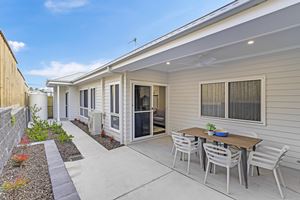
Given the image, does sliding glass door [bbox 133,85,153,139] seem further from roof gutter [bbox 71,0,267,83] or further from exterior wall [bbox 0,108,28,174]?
exterior wall [bbox 0,108,28,174]

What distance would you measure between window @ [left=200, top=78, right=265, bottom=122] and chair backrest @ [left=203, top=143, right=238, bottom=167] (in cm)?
211

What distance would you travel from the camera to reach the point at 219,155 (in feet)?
8.91

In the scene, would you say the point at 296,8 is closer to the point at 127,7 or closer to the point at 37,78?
the point at 127,7

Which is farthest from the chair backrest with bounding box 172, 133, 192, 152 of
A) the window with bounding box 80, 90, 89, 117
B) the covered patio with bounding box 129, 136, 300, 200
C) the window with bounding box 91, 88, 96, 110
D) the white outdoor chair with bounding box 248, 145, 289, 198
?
the window with bounding box 80, 90, 89, 117

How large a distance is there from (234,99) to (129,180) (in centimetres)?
385

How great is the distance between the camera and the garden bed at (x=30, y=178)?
7.11ft

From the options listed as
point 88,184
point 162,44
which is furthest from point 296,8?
point 88,184

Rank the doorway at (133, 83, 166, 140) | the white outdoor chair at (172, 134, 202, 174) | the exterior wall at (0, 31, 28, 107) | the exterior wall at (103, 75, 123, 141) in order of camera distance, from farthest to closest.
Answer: the exterior wall at (103, 75, 123, 141) < the doorway at (133, 83, 166, 140) < the white outdoor chair at (172, 134, 202, 174) < the exterior wall at (0, 31, 28, 107)

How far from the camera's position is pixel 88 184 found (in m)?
2.81

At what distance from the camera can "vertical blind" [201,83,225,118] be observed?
5.00 meters

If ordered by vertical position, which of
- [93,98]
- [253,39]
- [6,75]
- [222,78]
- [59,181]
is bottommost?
[59,181]

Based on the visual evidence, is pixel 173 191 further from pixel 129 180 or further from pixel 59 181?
pixel 59 181

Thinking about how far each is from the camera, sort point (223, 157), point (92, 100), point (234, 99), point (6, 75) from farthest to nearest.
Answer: point (92, 100), point (234, 99), point (6, 75), point (223, 157)

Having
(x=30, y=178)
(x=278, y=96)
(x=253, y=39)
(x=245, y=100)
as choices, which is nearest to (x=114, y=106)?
(x=30, y=178)
